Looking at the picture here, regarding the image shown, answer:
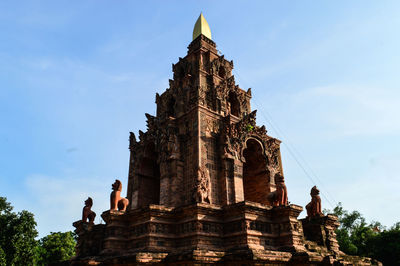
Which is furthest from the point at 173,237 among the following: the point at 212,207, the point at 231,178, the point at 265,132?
the point at 265,132

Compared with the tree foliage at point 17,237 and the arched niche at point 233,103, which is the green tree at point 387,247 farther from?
the tree foliage at point 17,237

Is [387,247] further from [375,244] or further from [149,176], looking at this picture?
[149,176]

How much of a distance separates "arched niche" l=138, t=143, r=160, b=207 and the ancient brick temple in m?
0.07

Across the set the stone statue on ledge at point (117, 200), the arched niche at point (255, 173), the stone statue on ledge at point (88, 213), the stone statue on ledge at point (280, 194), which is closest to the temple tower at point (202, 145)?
the arched niche at point (255, 173)

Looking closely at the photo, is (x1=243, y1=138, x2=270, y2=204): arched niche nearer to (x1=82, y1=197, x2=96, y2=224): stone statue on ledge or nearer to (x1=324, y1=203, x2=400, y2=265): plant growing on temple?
(x1=82, y1=197, x2=96, y2=224): stone statue on ledge

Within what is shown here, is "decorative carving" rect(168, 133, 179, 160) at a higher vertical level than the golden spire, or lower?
lower

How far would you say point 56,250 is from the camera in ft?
138

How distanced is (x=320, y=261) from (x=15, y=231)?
91.9 feet

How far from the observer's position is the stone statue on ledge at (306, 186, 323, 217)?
16.7m

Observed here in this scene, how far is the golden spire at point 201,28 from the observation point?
1017 inches

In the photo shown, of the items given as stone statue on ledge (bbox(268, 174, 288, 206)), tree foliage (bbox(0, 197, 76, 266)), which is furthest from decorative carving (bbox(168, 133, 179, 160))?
tree foliage (bbox(0, 197, 76, 266))

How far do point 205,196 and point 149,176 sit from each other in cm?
726

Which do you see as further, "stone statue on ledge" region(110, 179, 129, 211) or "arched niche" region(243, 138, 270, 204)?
"arched niche" region(243, 138, 270, 204)

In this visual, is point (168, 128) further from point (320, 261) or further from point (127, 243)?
point (320, 261)
